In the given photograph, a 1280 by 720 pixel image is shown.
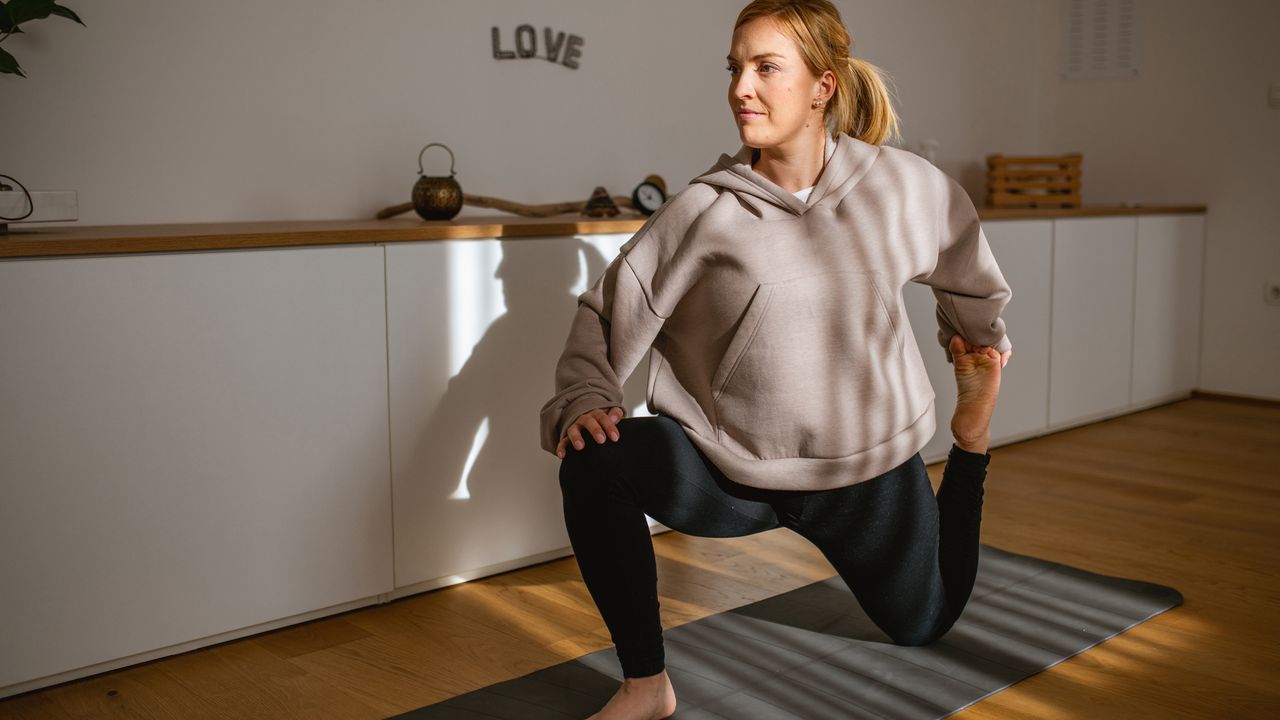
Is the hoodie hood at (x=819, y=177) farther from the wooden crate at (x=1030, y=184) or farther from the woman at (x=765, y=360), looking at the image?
the wooden crate at (x=1030, y=184)

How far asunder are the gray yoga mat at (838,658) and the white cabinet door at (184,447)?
1.56 feet

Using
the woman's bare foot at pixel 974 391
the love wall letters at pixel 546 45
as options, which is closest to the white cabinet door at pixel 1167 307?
the love wall letters at pixel 546 45

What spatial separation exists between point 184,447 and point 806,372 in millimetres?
1034

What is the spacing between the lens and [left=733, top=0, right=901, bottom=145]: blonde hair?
1.73 m

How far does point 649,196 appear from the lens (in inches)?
113

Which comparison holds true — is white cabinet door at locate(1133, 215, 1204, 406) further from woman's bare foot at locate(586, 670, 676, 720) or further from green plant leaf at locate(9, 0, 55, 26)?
green plant leaf at locate(9, 0, 55, 26)

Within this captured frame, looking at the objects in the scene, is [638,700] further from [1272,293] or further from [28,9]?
[1272,293]

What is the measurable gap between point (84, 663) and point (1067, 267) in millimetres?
3025

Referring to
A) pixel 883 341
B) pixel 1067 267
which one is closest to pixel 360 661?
pixel 883 341

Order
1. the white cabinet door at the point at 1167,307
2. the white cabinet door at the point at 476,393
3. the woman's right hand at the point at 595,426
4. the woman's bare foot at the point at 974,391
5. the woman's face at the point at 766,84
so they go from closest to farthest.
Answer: the woman's right hand at the point at 595,426, the woman's face at the point at 766,84, the woman's bare foot at the point at 974,391, the white cabinet door at the point at 476,393, the white cabinet door at the point at 1167,307

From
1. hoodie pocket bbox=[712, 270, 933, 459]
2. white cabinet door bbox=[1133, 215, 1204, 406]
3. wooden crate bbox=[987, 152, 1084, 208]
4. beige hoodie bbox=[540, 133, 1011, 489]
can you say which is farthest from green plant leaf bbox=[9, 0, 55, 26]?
white cabinet door bbox=[1133, 215, 1204, 406]

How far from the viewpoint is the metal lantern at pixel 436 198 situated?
8.19 ft

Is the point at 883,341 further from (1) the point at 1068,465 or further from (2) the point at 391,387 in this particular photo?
(1) the point at 1068,465

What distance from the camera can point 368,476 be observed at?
2178 millimetres
